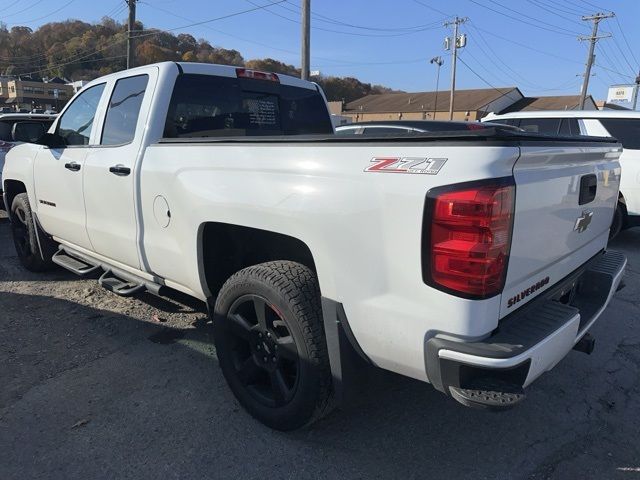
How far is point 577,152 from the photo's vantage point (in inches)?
96.3

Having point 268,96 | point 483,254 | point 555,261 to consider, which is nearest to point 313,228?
point 483,254

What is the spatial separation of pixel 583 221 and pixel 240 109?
261 cm

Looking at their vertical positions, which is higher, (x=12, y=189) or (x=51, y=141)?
(x=51, y=141)

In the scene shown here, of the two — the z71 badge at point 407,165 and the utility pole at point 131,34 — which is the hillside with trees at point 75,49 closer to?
the utility pole at point 131,34

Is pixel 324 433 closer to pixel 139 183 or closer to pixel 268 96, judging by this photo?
pixel 139 183

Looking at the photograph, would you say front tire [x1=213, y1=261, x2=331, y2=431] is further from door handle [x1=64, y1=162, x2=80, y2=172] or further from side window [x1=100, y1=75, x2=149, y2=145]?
door handle [x1=64, y1=162, x2=80, y2=172]

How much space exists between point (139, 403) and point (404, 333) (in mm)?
1849

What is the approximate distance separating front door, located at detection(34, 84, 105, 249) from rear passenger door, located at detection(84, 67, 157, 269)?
206 millimetres

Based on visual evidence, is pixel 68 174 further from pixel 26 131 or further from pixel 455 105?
pixel 455 105

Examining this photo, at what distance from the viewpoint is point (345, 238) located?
2.16 metres

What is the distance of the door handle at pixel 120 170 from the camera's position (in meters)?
3.40

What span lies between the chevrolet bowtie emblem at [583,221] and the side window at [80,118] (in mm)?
3660

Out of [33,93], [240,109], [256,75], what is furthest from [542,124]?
[33,93]

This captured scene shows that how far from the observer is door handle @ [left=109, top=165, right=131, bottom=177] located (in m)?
3.40
